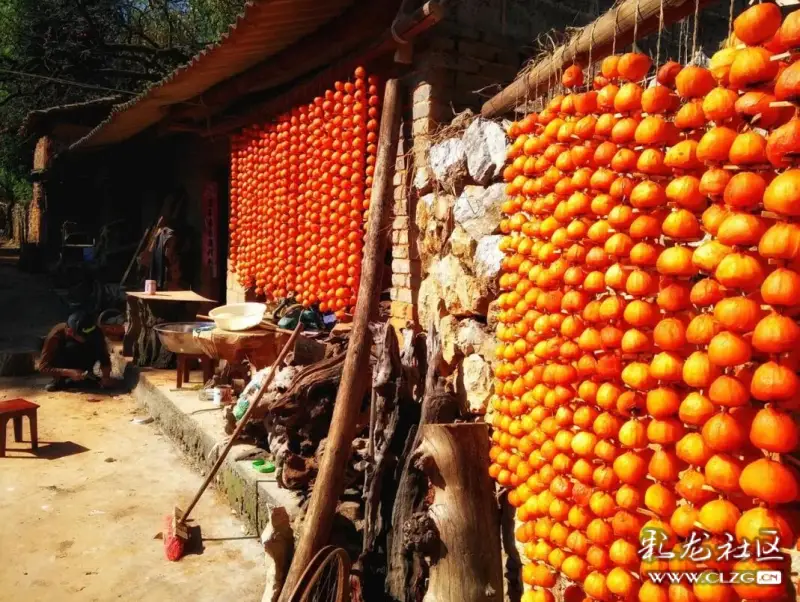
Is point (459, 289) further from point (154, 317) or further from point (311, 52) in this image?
point (154, 317)

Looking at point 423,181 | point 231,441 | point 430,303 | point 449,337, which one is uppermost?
point 423,181

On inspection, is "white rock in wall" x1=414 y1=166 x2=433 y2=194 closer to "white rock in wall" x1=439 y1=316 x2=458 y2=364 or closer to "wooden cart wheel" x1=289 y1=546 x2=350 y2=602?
"white rock in wall" x1=439 y1=316 x2=458 y2=364

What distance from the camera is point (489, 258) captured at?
3225 millimetres

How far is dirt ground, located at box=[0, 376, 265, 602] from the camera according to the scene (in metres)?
3.64

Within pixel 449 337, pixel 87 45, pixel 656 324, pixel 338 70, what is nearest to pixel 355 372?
pixel 449 337

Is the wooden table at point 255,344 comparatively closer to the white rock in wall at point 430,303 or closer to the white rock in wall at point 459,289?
the white rock in wall at point 430,303

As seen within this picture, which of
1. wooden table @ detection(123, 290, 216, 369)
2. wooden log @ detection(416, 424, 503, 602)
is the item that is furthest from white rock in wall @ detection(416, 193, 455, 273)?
wooden table @ detection(123, 290, 216, 369)

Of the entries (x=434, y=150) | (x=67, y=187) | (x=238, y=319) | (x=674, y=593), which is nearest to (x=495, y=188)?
(x=434, y=150)

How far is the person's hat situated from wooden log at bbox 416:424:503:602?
6365mm

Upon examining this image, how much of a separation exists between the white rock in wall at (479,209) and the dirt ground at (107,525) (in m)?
2.42

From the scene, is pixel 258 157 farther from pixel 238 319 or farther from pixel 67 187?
pixel 67 187

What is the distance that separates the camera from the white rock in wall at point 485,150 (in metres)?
3.25

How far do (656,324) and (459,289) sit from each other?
64.3 inches

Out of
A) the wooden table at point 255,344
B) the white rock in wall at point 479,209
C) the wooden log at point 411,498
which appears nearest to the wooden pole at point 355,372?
the wooden log at point 411,498
